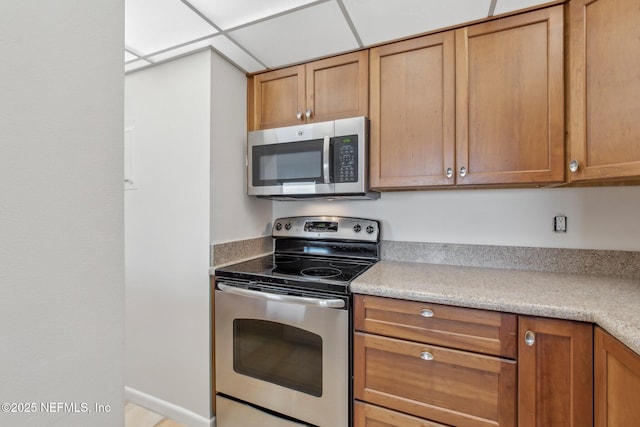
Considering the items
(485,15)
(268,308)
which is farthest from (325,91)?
(268,308)

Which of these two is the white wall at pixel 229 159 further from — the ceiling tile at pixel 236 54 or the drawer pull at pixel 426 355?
the drawer pull at pixel 426 355

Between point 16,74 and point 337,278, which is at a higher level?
point 16,74

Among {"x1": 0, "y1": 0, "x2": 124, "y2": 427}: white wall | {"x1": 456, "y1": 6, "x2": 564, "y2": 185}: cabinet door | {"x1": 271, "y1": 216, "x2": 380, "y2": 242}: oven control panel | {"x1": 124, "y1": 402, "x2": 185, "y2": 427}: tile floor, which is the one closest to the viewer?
{"x1": 0, "y1": 0, "x2": 124, "y2": 427}: white wall

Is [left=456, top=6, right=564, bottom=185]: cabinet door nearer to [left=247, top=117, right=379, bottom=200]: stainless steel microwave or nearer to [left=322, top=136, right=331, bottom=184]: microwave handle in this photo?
[left=247, top=117, right=379, bottom=200]: stainless steel microwave

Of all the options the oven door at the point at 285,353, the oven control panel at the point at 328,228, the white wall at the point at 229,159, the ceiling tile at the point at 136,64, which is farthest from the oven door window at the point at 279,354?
the ceiling tile at the point at 136,64

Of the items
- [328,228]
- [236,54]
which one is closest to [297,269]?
[328,228]

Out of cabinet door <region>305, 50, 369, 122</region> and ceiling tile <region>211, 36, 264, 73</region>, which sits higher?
ceiling tile <region>211, 36, 264, 73</region>

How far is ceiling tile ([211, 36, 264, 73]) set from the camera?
5.27 feet

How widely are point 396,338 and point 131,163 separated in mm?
Answer: 1990

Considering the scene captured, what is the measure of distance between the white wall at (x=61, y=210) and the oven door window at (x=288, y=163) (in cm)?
118

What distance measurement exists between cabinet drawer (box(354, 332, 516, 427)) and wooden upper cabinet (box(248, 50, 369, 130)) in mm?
1293

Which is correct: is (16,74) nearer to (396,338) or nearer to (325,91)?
(396,338)

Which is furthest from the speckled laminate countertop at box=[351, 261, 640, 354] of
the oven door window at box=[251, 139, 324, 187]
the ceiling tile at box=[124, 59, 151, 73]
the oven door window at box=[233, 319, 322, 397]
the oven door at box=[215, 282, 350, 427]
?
the ceiling tile at box=[124, 59, 151, 73]

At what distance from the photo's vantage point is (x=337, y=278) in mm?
1499
